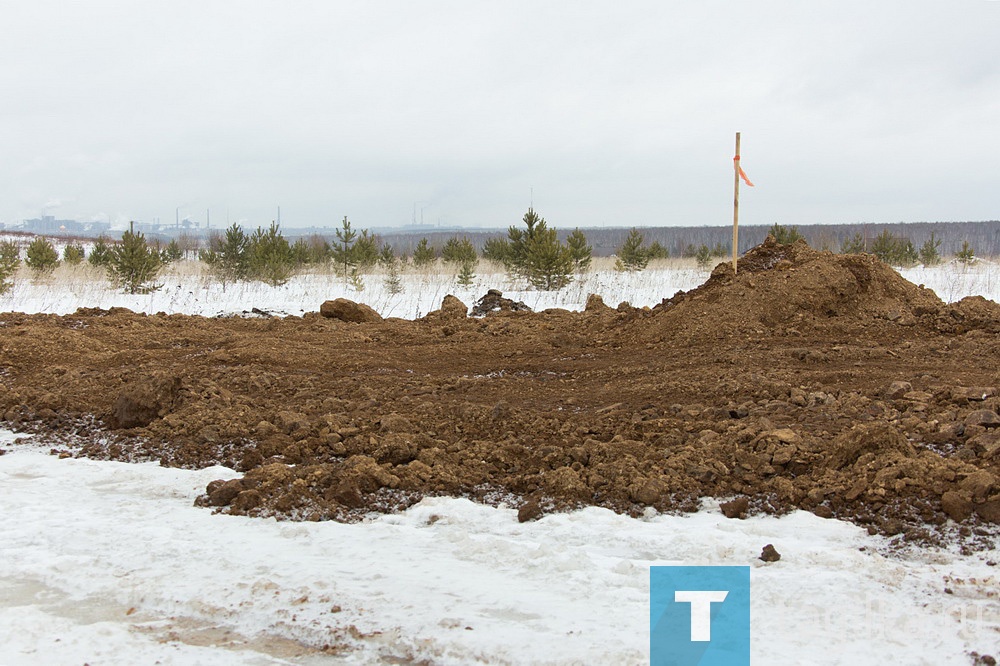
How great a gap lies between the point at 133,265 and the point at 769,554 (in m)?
20.4

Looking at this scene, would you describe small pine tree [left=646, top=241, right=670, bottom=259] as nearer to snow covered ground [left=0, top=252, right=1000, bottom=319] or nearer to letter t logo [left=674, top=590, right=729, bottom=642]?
snow covered ground [left=0, top=252, right=1000, bottom=319]

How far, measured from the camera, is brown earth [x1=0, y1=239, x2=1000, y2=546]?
4.98 meters

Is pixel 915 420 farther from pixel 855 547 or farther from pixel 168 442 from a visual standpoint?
pixel 168 442

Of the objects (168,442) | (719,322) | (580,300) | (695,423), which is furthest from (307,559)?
(580,300)

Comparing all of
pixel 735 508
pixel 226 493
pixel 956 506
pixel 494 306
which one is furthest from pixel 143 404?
pixel 494 306

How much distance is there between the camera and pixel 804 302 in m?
10.0

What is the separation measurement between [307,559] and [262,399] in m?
3.47

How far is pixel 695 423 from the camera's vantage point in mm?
6086

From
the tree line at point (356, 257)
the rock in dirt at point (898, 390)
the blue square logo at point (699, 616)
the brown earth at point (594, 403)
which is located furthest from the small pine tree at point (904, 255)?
the blue square logo at point (699, 616)

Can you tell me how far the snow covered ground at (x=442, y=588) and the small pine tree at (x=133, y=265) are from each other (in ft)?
55.6

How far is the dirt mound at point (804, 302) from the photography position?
9.66m

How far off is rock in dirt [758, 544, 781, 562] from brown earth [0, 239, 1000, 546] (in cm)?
59

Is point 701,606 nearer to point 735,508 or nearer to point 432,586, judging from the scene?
point 735,508

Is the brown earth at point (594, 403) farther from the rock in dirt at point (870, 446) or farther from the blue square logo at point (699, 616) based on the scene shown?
the blue square logo at point (699, 616)
